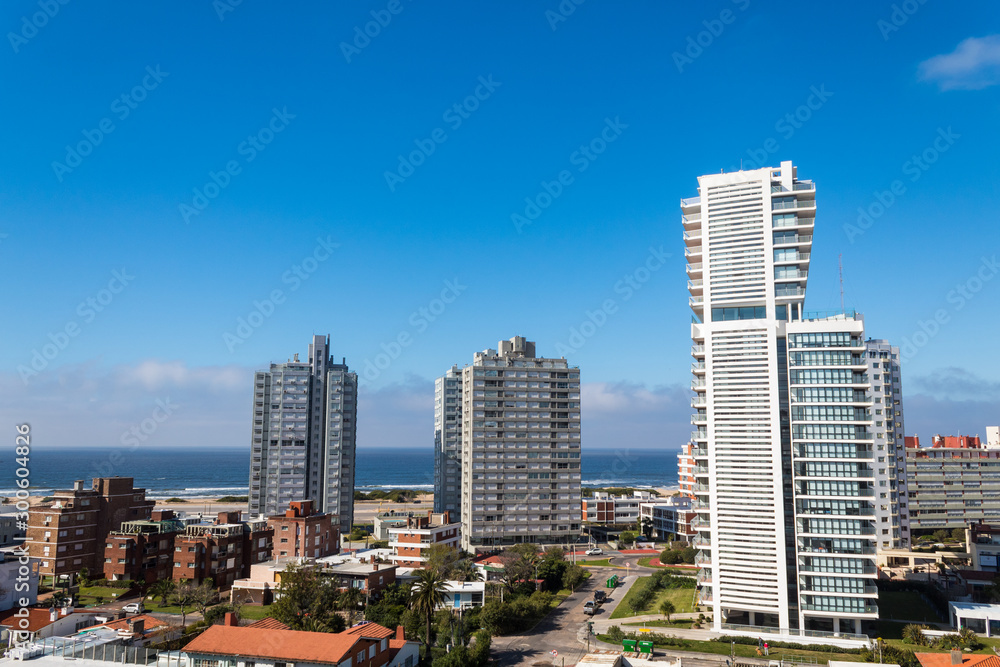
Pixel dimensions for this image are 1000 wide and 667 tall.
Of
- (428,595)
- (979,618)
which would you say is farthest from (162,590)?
(979,618)

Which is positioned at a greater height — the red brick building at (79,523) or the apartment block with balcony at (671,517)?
the red brick building at (79,523)

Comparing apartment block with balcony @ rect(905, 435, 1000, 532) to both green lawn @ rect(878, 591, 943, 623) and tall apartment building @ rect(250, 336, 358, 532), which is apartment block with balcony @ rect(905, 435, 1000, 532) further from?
tall apartment building @ rect(250, 336, 358, 532)

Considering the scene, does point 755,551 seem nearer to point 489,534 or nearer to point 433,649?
point 433,649

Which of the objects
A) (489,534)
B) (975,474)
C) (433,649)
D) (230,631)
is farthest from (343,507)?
(975,474)

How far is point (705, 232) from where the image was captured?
64625 millimetres

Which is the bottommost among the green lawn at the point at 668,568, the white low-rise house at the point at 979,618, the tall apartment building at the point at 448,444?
the green lawn at the point at 668,568

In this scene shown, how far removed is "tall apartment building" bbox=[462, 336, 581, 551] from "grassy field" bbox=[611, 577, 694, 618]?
2874cm

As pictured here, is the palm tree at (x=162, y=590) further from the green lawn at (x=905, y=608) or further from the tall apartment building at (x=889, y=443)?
the tall apartment building at (x=889, y=443)

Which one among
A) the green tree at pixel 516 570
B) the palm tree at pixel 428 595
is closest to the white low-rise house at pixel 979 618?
the green tree at pixel 516 570

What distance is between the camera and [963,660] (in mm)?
44406

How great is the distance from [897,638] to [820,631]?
726 cm

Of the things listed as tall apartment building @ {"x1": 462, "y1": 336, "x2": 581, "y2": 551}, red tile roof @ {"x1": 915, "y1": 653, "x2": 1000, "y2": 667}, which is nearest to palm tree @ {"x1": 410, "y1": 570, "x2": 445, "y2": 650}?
red tile roof @ {"x1": 915, "y1": 653, "x2": 1000, "y2": 667}

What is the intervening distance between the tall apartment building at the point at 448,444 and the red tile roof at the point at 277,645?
81.9 m

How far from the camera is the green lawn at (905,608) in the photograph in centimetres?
6565
